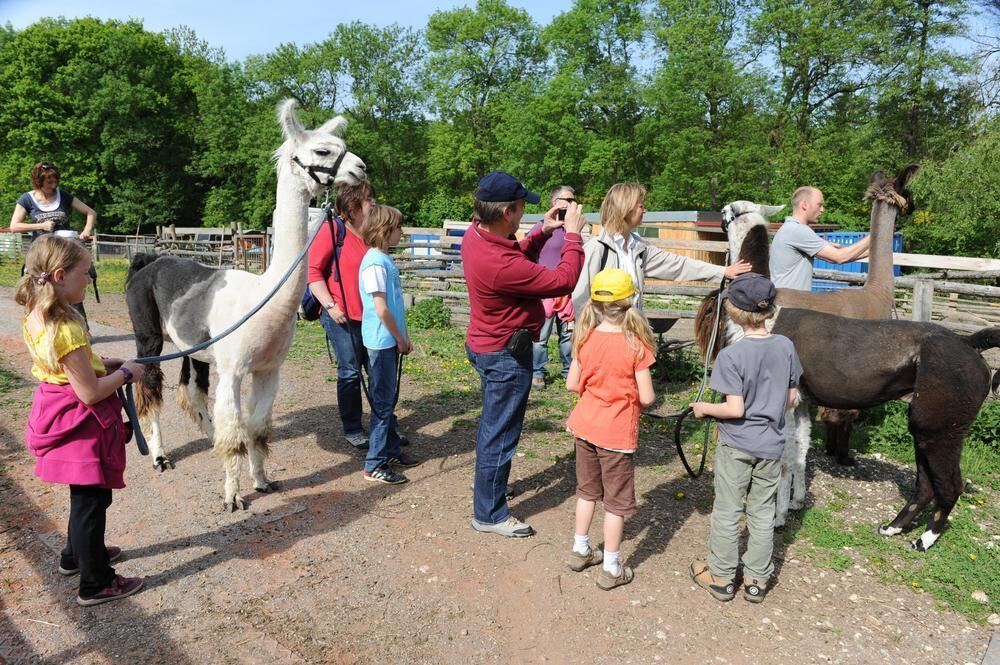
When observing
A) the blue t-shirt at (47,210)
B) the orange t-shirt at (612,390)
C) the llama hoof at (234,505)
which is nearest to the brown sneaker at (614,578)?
the orange t-shirt at (612,390)

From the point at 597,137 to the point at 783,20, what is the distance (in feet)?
35.1

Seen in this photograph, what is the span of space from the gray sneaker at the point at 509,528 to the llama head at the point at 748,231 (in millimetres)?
2190

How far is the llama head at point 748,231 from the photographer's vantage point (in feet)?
13.7

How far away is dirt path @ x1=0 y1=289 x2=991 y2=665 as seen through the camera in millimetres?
3033

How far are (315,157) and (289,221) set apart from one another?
459 millimetres

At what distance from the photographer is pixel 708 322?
474 centimetres

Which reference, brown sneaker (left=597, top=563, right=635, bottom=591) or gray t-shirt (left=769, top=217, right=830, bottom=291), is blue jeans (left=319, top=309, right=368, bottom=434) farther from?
gray t-shirt (left=769, top=217, right=830, bottom=291)

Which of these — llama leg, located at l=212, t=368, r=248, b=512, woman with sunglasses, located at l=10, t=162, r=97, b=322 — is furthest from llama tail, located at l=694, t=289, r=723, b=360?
woman with sunglasses, located at l=10, t=162, r=97, b=322

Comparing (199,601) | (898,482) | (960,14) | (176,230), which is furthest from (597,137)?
(199,601)

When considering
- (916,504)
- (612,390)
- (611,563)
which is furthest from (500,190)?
(916,504)

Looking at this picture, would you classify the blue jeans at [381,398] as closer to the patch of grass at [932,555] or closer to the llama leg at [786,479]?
the llama leg at [786,479]

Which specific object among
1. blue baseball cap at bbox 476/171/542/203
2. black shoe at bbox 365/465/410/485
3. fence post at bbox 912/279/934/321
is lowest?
black shoe at bbox 365/465/410/485

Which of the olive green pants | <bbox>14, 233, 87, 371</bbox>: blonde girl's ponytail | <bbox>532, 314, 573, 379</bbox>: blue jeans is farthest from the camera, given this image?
<bbox>532, 314, 573, 379</bbox>: blue jeans

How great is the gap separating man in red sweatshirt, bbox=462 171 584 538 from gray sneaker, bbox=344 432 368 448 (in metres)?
1.78
